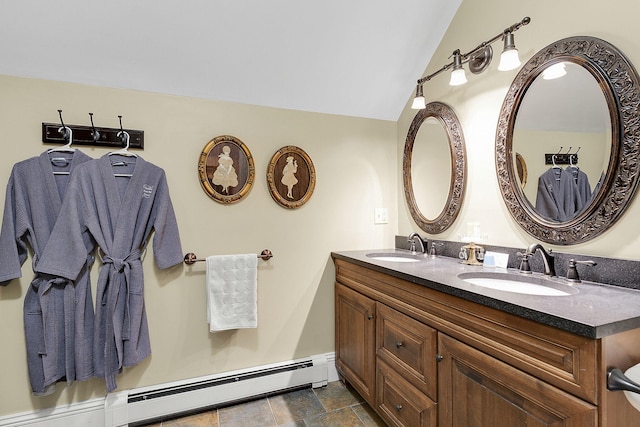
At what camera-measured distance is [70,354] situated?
166 cm

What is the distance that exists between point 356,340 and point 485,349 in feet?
3.32

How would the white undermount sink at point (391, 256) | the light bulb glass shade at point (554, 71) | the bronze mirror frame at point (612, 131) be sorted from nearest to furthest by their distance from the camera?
the bronze mirror frame at point (612, 131) < the light bulb glass shade at point (554, 71) < the white undermount sink at point (391, 256)

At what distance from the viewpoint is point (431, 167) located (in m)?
2.14

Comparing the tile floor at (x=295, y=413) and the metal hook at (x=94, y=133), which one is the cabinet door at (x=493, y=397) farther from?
the metal hook at (x=94, y=133)

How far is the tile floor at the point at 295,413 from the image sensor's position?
1853 millimetres

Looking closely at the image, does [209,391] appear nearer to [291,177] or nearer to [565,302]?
[291,177]

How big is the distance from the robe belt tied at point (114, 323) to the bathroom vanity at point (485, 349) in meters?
1.32

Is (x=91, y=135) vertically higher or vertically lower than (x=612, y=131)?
higher

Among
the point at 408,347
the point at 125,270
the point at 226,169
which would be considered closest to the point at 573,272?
the point at 408,347

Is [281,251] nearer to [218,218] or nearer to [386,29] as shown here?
[218,218]

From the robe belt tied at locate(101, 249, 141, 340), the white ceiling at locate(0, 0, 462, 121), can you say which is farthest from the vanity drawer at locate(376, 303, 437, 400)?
the white ceiling at locate(0, 0, 462, 121)

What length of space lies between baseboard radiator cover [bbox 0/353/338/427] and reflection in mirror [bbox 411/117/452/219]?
4.28 feet

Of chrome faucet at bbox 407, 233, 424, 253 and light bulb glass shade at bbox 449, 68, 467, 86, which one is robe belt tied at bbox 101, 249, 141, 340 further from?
light bulb glass shade at bbox 449, 68, 467, 86

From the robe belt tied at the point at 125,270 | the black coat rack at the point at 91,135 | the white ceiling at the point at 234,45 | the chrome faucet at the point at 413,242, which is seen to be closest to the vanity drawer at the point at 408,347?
the chrome faucet at the point at 413,242
